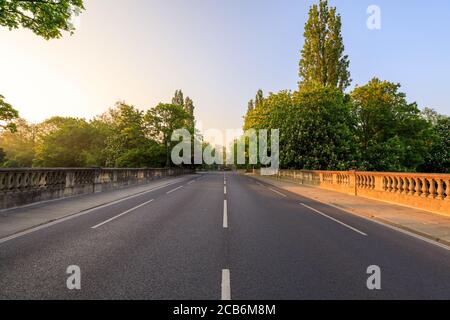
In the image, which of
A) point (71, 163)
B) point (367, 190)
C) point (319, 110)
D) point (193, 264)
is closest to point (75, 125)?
point (71, 163)

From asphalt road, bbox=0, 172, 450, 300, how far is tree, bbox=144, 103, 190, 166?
149ft

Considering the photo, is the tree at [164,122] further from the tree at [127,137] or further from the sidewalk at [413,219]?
the sidewalk at [413,219]

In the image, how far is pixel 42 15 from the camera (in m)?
10.6

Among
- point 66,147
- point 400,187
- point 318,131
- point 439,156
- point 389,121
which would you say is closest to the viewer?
point 400,187

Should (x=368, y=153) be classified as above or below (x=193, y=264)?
above

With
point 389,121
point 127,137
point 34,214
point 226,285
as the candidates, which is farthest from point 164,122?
point 226,285

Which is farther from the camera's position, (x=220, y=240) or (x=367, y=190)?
(x=367, y=190)

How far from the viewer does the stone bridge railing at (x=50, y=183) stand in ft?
33.2

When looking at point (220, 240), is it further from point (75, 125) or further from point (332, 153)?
point (75, 125)

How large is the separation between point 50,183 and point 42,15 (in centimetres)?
715

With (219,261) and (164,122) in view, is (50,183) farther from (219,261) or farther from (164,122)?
(164,122)
